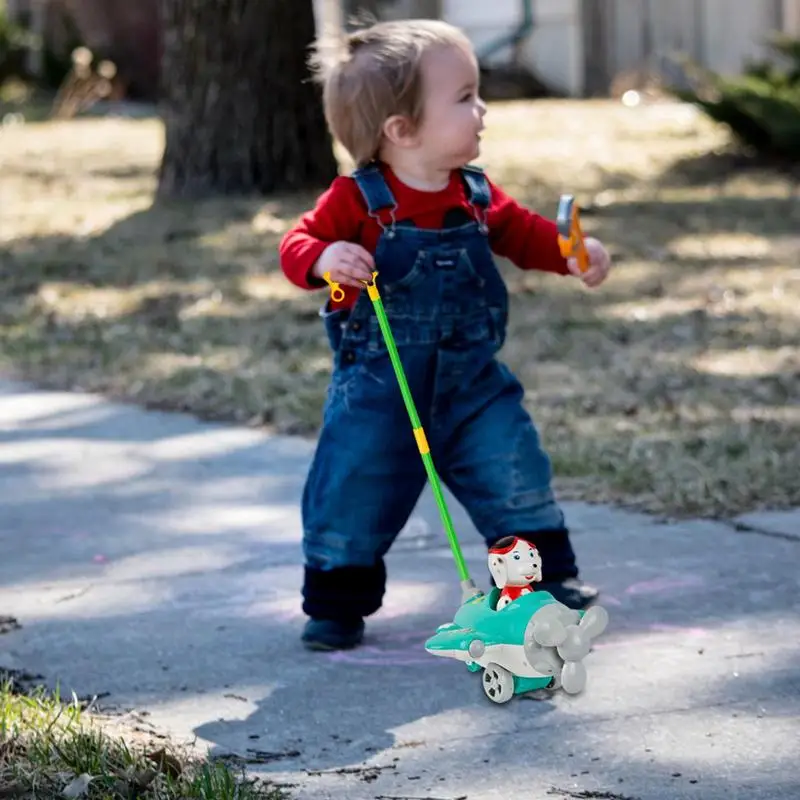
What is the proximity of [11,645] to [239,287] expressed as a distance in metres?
4.55

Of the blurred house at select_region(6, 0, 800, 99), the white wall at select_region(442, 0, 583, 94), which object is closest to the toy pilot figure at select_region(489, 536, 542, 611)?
the blurred house at select_region(6, 0, 800, 99)

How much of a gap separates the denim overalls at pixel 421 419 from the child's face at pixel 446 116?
0.38ft

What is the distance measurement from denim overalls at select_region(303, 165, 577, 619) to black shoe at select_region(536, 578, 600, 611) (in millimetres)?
21

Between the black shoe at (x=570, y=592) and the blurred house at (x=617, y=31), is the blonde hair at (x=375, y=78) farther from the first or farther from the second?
the blurred house at (x=617, y=31)

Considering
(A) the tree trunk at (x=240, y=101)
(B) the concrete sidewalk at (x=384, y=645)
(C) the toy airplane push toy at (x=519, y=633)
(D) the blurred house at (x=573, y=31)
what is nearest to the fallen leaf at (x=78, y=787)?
(B) the concrete sidewalk at (x=384, y=645)

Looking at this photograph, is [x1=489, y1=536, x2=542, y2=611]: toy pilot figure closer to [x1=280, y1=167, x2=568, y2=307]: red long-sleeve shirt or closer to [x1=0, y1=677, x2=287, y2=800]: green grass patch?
[x1=0, y1=677, x2=287, y2=800]: green grass patch

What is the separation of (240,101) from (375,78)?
251 inches

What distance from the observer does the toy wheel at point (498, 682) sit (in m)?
2.87

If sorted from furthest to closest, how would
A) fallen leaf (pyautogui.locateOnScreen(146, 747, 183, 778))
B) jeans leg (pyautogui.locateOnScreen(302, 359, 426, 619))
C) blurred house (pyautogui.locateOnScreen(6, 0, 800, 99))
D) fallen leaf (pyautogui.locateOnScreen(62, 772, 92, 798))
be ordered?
blurred house (pyautogui.locateOnScreen(6, 0, 800, 99)) → jeans leg (pyautogui.locateOnScreen(302, 359, 426, 619)) → fallen leaf (pyautogui.locateOnScreen(146, 747, 183, 778)) → fallen leaf (pyautogui.locateOnScreen(62, 772, 92, 798))

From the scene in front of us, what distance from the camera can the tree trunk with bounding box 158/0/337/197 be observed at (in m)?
9.77

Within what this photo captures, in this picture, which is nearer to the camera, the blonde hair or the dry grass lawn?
the blonde hair

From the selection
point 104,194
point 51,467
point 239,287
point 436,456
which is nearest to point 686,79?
point 104,194

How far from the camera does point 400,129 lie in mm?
3656

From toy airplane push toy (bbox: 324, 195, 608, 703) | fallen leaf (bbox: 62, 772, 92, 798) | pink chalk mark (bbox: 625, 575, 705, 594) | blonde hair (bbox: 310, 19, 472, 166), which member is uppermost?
blonde hair (bbox: 310, 19, 472, 166)
